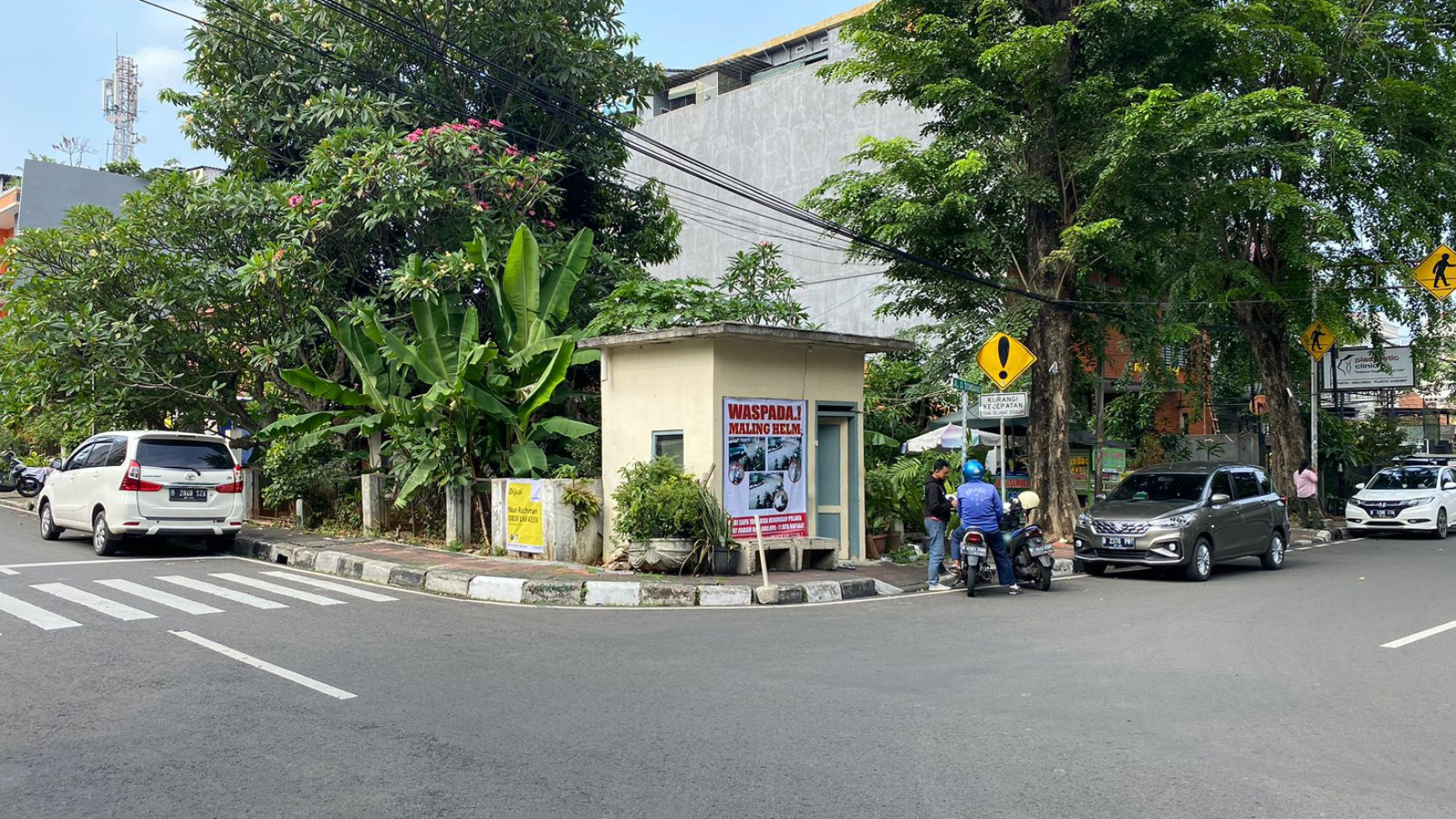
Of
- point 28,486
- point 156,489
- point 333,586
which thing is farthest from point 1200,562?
point 28,486

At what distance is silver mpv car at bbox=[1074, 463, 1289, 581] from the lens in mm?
14508

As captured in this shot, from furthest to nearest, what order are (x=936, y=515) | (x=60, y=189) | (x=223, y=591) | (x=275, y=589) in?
(x=60, y=189)
(x=936, y=515)
(x=275, y=589)
(x=223, y=591)

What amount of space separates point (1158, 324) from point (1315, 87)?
808cm

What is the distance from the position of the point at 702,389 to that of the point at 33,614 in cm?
763

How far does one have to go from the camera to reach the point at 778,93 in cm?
3781

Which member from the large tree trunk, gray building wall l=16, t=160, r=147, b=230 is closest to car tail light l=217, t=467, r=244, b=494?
the large tree trunk

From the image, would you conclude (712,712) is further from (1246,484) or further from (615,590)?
(1246,484)

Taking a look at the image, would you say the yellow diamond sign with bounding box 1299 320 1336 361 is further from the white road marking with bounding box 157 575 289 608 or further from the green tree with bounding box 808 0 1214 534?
the white road marking with bounding box 157 575 289 608

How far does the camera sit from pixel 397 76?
798 inches

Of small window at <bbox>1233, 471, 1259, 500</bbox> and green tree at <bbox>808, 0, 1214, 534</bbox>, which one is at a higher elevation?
green tree at <bbox>808, 0, 1214, 534</bbox>

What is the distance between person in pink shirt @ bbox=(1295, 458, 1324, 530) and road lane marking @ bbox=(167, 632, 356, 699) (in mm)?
23964

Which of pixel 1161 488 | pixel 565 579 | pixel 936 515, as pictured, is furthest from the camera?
pixel 1161 488

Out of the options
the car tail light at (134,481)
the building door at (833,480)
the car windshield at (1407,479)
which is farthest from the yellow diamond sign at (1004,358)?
the car windshield at (1407,479)

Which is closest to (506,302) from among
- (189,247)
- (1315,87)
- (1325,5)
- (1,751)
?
(189,247)
